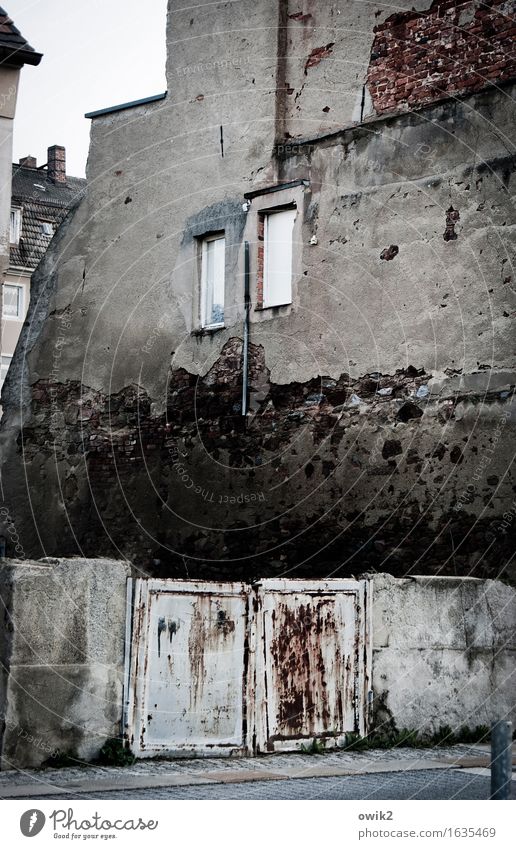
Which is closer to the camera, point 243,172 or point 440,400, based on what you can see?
point 440,400

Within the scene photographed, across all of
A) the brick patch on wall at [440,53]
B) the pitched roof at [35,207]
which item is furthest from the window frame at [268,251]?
the pitched roof at [35,207]

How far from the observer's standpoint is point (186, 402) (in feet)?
45.0

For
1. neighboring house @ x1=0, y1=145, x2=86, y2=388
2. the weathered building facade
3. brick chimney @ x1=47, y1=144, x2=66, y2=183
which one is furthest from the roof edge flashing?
brick chimney @ x1=47, y1=144, x2=66, y2=183

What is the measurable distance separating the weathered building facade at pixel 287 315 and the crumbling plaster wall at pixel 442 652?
844 millimetres

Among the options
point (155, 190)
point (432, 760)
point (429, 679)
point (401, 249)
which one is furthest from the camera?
point (155, 190)

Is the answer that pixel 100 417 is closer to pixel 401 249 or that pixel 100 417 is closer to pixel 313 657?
pixel 401 249

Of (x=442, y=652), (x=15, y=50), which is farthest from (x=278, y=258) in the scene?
(x=442, y=652)

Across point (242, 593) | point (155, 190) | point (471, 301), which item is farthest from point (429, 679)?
point (155, 190)

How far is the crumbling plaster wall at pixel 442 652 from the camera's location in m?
9.37

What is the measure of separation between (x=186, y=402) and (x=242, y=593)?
17.1 feet

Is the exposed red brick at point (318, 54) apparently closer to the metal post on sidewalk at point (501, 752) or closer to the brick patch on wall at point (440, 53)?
the brick patch on wall at point (440, 53)

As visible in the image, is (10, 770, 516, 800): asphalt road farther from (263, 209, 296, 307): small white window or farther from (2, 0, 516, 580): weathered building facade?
(263, 209, 296, 307): small white window

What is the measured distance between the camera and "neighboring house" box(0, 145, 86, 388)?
22.9m

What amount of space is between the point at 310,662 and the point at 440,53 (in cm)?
657
